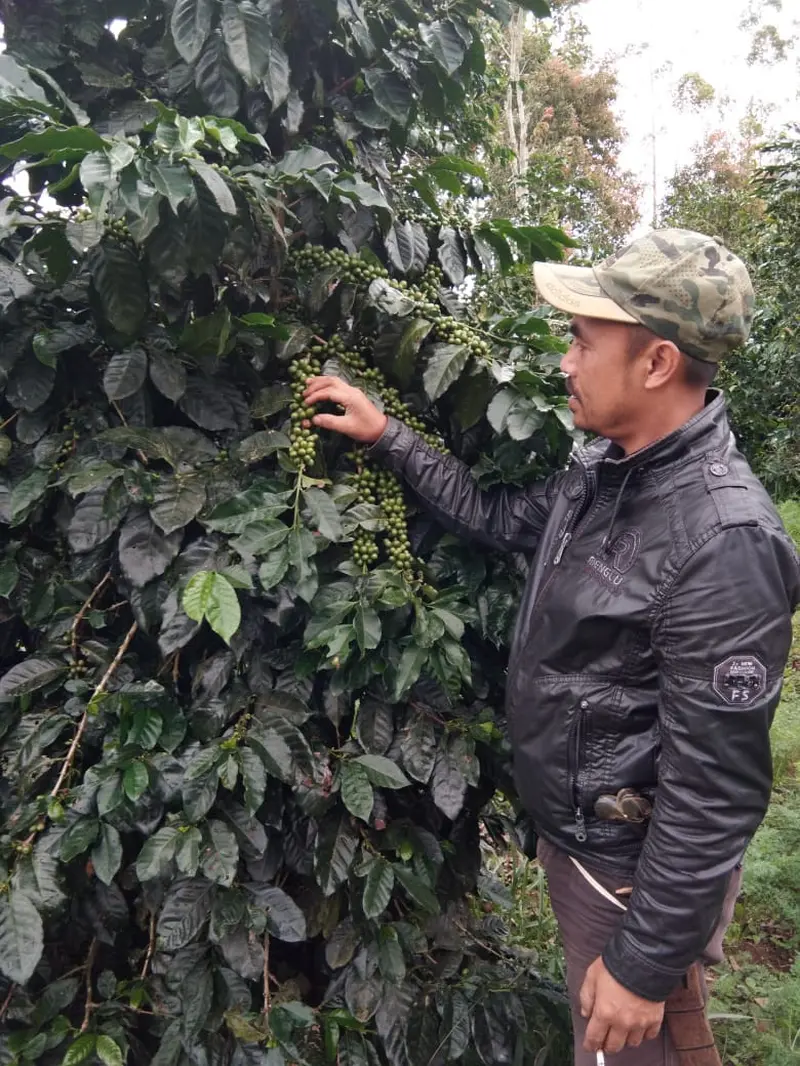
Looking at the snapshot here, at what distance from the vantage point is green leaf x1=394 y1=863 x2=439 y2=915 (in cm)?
152

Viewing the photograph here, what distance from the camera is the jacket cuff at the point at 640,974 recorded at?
1.26m

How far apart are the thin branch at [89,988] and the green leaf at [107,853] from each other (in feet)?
1.07

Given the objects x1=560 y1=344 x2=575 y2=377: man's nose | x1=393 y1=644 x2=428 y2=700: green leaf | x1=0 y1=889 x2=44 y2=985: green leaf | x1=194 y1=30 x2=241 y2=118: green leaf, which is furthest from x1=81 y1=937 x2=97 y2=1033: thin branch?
x1=194 y1=30 x2=241 y2=118: green leaf

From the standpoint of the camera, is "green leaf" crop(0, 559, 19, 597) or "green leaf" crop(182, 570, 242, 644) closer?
"green leaf" crop(182, 570, 242, 644)

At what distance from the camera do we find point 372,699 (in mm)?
1616

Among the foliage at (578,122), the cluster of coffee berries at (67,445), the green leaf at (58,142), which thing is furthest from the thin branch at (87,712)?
the foliage at (578,122)

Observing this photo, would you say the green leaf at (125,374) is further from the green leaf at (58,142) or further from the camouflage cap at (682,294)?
the camouflage cap at (682,294)

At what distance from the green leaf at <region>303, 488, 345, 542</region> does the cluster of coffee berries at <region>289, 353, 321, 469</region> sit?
0.07 metres

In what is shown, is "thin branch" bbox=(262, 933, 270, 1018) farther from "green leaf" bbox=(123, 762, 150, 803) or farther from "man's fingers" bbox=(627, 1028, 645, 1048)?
"man's fingers" bbox=(627, 1028, 645, 1048)

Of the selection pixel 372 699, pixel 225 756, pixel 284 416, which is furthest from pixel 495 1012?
pixel 284 416

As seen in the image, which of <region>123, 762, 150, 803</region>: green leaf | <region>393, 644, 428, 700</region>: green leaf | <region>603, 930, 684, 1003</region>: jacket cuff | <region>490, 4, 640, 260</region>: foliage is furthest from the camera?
<region>490, 4, 640, 260</region>: foliage

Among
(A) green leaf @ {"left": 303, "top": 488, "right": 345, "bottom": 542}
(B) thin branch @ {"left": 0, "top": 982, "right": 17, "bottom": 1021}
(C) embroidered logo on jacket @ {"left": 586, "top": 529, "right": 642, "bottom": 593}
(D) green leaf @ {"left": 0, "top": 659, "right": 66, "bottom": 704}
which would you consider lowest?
(B) thin branch @ {"left": 0, "top": 982, "right": 17, "bottom": 1021}

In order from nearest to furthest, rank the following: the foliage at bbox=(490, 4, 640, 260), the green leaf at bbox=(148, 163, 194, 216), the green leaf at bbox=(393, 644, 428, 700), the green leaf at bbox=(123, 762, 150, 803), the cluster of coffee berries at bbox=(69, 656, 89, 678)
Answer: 1. the green leaf at bbox=(148, 163, 194, 216)
2. the green leaf at bbox=(123, 762, 150, 803)
3. the green leaf at bbox=(393, 644, 428, 700)
4. the cluster of coffee berries at bbox=(69, 656, 89, 678)
5. the foliage at bbox=(490, 4, 640, 260)

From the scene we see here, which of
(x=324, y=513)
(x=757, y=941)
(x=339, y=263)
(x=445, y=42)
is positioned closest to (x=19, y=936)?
(x=324, y=513)
